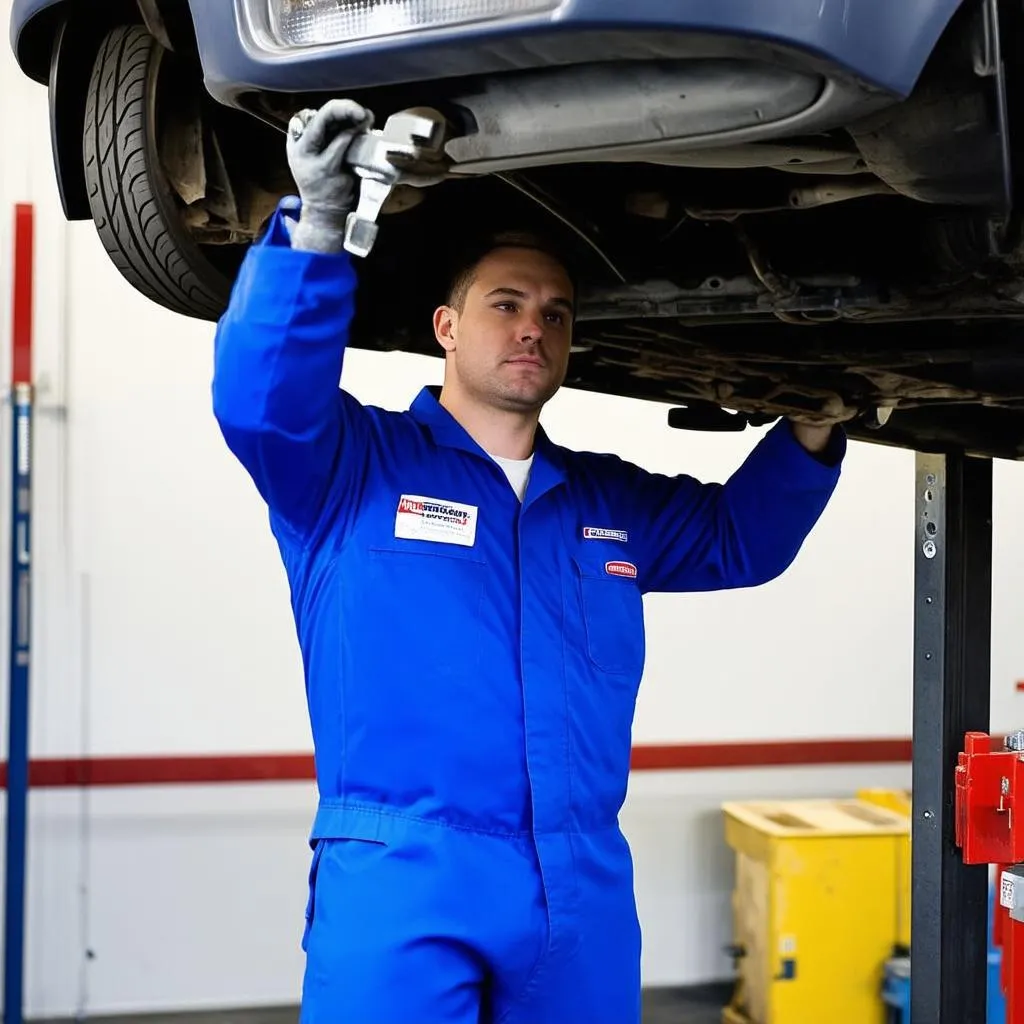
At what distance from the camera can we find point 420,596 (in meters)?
1.28

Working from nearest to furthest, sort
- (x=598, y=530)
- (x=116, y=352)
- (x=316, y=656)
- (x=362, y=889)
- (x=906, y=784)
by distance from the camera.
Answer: (x=362, y=889) → (x=316, y=656) → (x=598, y=530) → (x=116, y=352) → (x=906, y=784)

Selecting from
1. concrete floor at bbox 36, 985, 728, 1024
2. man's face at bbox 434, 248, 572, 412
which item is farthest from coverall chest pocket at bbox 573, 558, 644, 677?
concrete floor at bbox 36, 985, 728, 1024

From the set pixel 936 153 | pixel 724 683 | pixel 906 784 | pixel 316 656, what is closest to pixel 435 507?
pixel 316 656

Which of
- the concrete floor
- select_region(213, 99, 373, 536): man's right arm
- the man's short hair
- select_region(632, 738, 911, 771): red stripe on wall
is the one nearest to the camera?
select_region(213, 99, 373, 536): man's right arm

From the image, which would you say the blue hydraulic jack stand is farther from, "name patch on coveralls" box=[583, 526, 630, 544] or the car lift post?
the car lift post

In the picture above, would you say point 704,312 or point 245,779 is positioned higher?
point 704,312

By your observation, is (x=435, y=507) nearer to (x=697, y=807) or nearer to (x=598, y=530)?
(x=598, y=530)

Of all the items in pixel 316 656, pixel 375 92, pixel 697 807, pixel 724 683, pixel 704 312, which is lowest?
pixel 697 807

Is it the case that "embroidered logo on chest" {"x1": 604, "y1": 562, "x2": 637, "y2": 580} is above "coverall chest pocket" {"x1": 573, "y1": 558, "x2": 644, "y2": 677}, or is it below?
above

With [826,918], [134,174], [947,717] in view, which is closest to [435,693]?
[134,174]

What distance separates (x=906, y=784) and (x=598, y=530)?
2.78 metres

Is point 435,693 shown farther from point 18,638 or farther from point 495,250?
point 18,638

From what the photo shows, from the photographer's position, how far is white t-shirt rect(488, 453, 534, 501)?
4.64 ft

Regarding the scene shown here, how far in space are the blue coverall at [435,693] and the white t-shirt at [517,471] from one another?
1.0 inches
